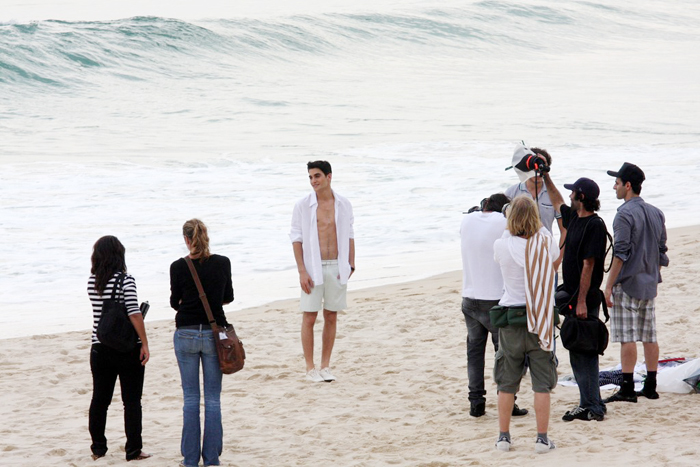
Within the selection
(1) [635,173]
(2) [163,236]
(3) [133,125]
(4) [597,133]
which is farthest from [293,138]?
(1) [635,173]

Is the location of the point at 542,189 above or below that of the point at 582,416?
above

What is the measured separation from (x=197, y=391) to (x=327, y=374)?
Answer: 190 cm

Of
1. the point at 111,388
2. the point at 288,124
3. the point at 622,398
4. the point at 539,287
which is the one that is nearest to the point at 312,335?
the point at 111,388

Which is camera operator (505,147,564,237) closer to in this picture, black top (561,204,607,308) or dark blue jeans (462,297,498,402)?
black top (561,204,607,308)

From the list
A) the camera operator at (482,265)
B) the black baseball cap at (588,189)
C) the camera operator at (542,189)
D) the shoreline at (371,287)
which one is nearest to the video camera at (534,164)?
the camera operator at (542,189)

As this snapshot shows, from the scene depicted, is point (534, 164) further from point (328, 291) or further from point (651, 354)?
point (328, 291)

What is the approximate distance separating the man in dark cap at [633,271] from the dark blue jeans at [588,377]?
1.19 ft

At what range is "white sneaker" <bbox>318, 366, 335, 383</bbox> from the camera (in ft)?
20.5

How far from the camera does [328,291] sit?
6133 mm

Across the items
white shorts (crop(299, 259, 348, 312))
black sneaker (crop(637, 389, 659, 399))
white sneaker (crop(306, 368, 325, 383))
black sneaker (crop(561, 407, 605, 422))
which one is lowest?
white sneaker (crop(306, 368, 325, 383))

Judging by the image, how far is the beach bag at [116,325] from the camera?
4383 mm

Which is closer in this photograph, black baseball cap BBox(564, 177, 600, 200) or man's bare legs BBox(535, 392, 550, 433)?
man's bare legs BBox(535, 392, 550, 433)

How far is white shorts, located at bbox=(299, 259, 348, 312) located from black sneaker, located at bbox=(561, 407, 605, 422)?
188 centimetres

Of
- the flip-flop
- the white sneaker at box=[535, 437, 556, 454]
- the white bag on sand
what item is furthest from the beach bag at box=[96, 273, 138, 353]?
the white bag on sand
